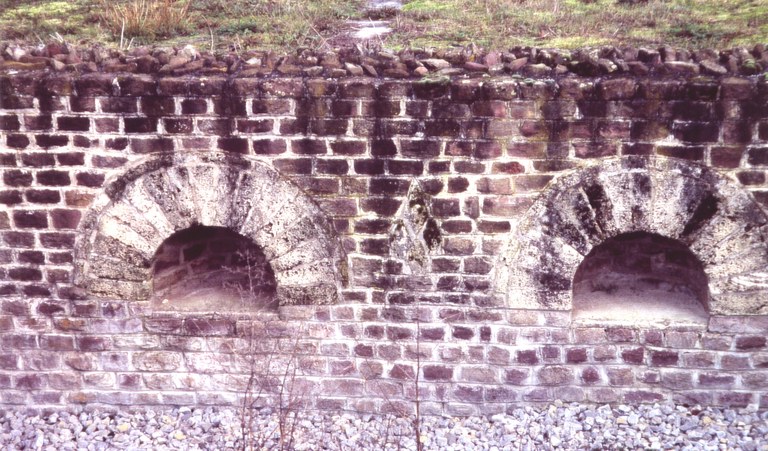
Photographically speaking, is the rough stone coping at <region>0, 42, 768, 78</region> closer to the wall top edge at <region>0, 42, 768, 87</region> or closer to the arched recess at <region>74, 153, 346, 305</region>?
the wall top edge at <region>0, 42, 768, 87</region>

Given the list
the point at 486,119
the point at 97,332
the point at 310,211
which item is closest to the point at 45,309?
the point at 97,332

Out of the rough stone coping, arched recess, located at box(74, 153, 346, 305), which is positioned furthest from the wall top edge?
arched recess, located at box(74, 153, 346, 305)

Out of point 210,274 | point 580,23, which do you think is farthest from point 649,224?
point 210,274

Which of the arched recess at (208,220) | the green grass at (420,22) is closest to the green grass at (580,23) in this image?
the green grass at (420,22)

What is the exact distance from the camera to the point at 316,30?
17.6 ft

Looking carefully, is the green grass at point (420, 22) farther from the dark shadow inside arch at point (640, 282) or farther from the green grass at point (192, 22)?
the dark shadow inside arch at point (640, 282)

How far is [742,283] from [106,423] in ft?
12.8

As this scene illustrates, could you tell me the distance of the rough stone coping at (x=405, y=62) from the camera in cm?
330

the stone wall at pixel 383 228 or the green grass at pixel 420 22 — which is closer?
the stone wall at pixel 383 228

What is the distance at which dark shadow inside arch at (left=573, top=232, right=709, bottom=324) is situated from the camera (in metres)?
3.74

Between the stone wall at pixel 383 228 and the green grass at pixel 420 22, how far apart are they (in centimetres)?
158

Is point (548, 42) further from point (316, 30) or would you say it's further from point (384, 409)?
point (384, 409)

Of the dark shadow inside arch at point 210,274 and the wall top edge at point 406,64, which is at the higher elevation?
the wall top edge at point 406,64

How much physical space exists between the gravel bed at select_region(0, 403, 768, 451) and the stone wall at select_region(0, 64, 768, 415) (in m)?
0.10
